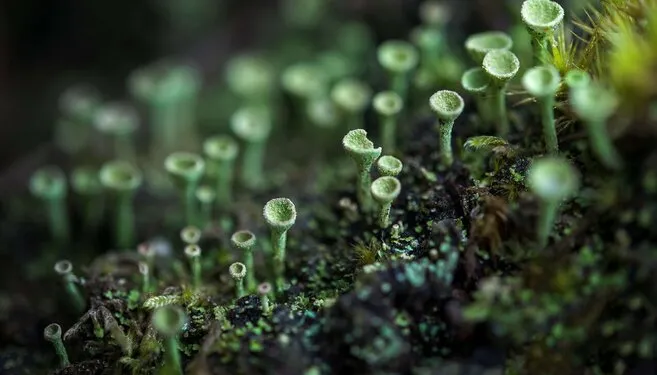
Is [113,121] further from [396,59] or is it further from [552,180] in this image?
[552,180]

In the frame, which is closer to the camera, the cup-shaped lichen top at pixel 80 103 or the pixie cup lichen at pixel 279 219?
the pixie cup lichen at pixel 279 219

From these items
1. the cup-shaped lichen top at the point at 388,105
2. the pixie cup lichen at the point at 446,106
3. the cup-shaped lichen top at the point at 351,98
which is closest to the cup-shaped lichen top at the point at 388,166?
the pixie cup lichen at the point at 446,106

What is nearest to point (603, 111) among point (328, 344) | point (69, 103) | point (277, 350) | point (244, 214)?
point (328, 344)

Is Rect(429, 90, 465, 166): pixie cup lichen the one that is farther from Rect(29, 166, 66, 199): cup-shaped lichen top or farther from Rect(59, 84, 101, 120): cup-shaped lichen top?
Rect(59, 84, 101, 120): cup-shaped lichen top

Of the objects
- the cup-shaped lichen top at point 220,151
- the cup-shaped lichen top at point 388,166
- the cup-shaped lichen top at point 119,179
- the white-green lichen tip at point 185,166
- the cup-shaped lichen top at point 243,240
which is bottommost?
the cup-shaped lichen top at point 119,179

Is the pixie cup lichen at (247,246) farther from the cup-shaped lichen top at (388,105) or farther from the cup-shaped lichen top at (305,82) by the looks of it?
the cup-shaped lichen top at (305,82)

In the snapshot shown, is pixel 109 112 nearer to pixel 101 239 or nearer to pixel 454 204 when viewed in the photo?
pixel 101 239

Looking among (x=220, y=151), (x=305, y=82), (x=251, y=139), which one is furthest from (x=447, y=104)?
(x=305, y=82)
